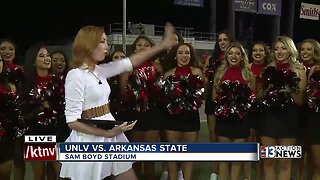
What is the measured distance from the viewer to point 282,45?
2438mm

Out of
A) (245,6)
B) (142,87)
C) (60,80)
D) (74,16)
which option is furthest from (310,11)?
(60,80)

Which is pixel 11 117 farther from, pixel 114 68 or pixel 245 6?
pixel 245 6

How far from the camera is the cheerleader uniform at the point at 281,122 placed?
8.14 feet

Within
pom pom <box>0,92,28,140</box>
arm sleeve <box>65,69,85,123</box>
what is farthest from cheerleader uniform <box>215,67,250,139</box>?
pom pom <box>0,92,28,140</box>

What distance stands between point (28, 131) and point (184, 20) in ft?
3.08

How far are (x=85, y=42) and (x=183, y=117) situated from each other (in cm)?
66

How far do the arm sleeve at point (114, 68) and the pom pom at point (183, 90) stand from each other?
19 cm

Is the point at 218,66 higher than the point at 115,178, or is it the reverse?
the point at 218,66

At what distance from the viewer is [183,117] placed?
246 centimetres

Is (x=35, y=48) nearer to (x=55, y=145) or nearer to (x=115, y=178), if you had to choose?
(x=55, y=145)

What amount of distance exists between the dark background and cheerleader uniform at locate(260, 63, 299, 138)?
18.0 inches

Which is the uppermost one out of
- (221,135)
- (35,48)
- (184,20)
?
(184,20)

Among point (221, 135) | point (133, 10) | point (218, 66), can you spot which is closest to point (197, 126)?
point (221, 135)

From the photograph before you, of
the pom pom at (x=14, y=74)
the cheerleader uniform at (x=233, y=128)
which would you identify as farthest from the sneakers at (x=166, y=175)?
the pom pom at (x=14, y=74)
